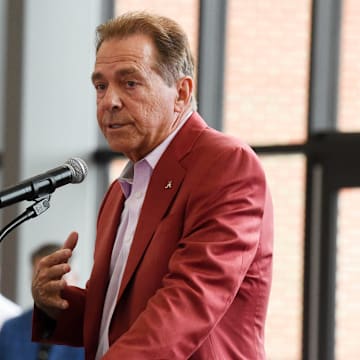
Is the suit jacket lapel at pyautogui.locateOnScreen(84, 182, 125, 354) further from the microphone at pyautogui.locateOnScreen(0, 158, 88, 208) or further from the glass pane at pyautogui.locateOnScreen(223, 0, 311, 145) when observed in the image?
the glass pane at pyautogui.locateOnScreen(223, 0, 311, 145)

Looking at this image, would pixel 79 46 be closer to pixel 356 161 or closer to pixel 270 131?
pixel 270 131

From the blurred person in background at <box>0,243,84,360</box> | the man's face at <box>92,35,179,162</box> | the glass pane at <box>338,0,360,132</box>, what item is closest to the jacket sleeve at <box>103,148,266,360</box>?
the man's face at <box>92,35,179,162</box>

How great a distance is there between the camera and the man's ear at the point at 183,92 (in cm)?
233

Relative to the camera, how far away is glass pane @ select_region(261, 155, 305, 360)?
18.4 ft

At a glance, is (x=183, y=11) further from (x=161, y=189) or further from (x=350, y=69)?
(x=161, y=189)

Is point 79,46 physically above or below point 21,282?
above

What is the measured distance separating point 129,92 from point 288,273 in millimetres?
3529

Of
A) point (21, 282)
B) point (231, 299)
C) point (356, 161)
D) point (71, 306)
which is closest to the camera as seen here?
point (231, 299)

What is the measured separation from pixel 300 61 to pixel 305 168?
59cm

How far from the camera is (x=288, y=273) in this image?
18.5ft

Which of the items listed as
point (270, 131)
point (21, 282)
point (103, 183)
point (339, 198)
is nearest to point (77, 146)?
Result: point (103, 183)

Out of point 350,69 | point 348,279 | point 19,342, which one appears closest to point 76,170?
point 19,342

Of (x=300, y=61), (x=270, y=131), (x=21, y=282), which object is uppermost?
(x=300, y=61)

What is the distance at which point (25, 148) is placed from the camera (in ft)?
22.7
